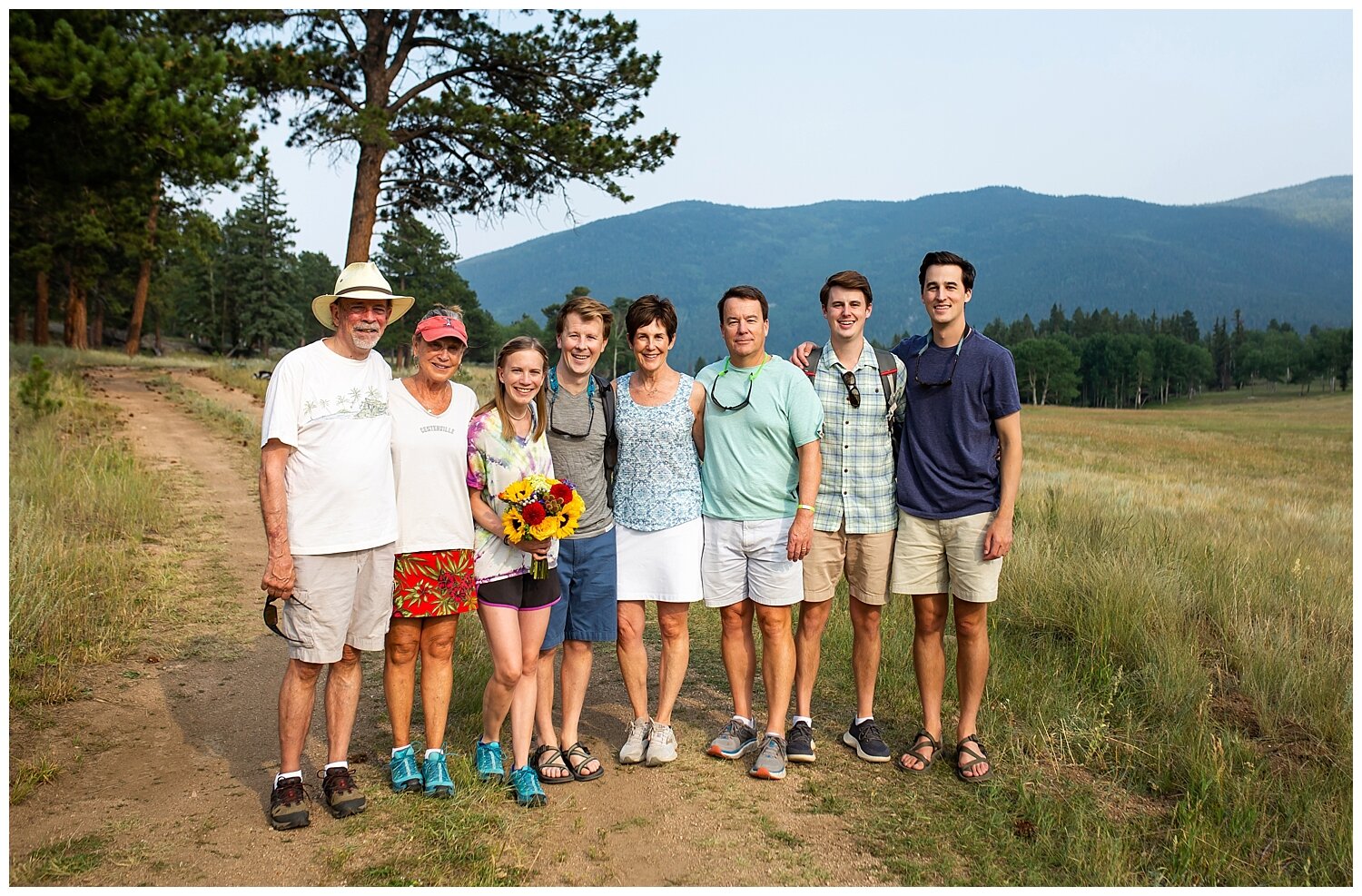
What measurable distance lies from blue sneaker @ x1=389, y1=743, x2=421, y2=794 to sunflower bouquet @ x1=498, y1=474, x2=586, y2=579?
115 centimetres

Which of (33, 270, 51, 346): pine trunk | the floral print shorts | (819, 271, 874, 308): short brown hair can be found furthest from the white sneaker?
(33, 270, 51, 346): pine trunk

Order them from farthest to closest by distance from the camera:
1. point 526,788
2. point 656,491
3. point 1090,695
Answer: point 1090,695, point 656,491, point 526,788

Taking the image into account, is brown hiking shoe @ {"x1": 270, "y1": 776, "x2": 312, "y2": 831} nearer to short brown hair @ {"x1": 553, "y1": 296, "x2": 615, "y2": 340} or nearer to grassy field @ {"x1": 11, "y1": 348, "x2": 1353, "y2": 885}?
grassy field @ {"x1": 11, "y1": 348, "x2": 1353, "y2": 885}

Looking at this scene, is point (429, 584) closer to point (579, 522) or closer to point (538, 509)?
point (538, 509)

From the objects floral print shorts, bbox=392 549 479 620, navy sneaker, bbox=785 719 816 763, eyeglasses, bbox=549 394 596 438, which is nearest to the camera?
floral print shorts, bbox=392 549 479 620

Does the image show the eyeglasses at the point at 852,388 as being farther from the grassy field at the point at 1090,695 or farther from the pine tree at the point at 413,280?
the pine tree at the point at 413,280

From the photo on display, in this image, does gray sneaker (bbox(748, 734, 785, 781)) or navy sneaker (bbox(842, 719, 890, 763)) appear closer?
gray sneaker (bbox(748, 734, 785, 781))

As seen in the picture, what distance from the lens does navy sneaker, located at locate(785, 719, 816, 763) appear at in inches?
196

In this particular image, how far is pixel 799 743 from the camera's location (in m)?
5.02

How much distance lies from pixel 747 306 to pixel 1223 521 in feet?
32.8

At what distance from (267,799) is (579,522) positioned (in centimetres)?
189

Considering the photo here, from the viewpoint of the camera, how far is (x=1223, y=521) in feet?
40.1

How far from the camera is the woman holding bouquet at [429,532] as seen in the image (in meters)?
4.28

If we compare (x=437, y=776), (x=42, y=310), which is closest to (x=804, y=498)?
(x=437, y=776)
